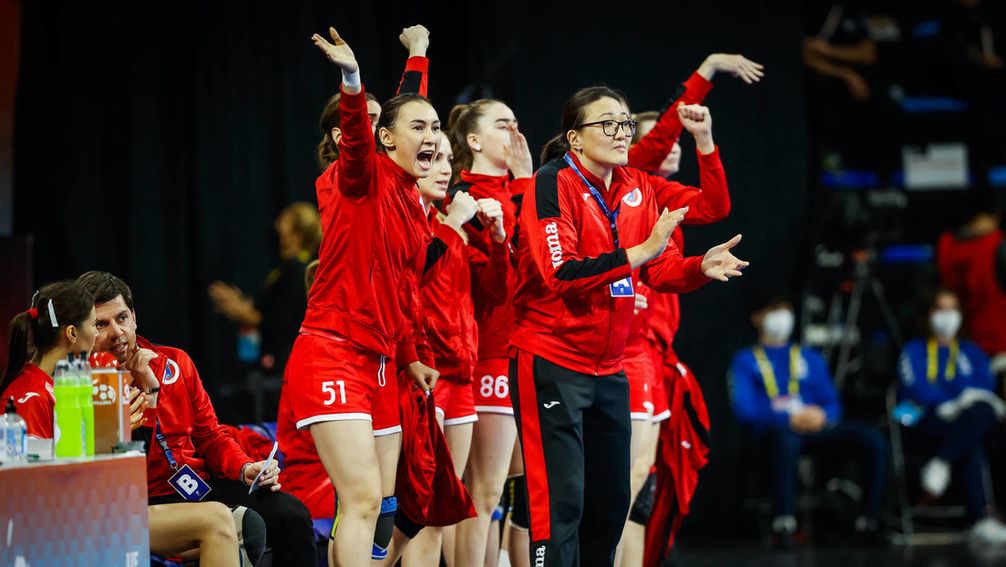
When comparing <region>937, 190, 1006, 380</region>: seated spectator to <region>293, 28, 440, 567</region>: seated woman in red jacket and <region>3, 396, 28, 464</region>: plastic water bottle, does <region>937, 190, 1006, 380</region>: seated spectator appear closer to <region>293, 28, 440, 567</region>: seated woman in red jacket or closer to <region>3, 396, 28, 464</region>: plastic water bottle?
<region>293, 28, 440, 567</region>: seated woman in red jacket

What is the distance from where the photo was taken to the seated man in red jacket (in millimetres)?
3850

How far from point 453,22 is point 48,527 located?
15.6 feet

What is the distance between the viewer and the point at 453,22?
24.0 feet

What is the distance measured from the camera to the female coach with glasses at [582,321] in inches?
152

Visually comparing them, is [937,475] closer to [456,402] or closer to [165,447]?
[456,402]

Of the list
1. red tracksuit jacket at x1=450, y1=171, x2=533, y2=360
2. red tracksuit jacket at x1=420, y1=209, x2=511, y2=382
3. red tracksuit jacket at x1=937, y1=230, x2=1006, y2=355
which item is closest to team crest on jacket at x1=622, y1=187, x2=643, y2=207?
red tracksuit jacket at x1=420, y1=209, x2=511, y2=382

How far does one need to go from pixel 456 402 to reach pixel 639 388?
641mm

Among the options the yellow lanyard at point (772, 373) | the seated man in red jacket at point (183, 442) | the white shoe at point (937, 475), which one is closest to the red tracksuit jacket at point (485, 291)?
the seated man in red jacket at point (183, 442)

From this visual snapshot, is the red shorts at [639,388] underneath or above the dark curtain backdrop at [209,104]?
underneath

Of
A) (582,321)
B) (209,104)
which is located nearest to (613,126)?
(582,321)

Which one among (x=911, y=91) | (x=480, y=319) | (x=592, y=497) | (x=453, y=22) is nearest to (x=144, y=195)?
(x=453, y=22)

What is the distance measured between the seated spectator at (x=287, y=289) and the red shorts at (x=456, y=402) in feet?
6.55

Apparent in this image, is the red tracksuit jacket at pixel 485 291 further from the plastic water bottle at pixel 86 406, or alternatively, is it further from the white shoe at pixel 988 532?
the white shoe at pixel 988 532

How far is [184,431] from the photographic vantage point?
405cm
